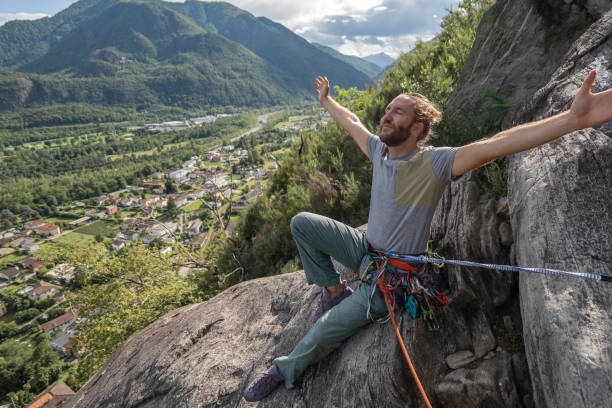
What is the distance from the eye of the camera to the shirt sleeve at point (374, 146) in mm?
3244

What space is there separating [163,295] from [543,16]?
34.8 feet

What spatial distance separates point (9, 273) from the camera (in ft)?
136

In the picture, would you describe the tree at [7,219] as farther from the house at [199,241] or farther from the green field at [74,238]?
the house at [199,241]

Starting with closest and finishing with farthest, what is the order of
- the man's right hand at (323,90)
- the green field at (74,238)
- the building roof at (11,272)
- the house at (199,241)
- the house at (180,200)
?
the man's right hand at (323,90), the house at (199,241), the building roof at (11,272), the green field at (74,238), the house at (180,200)

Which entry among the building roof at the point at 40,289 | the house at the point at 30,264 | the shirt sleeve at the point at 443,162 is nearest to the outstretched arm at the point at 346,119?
the shirt sleeve at the point at 443,162

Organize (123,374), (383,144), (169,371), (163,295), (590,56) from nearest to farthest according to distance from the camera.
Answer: (590,56) < (383,144) < (169,371) < (123,374) < (163,295)

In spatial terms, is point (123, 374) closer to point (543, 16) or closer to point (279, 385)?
point (279, 385)

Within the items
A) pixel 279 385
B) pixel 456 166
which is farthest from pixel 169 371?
pixel 456 166

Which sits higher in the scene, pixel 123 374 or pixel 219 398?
pixel 219 398

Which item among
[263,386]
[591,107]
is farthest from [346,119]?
[263,386]

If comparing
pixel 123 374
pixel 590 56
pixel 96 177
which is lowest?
pixel 96 177

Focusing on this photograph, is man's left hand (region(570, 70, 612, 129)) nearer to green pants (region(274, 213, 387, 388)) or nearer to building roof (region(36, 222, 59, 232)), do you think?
green pants (region(274, 213, 387, 388))

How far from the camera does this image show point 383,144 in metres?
3.26

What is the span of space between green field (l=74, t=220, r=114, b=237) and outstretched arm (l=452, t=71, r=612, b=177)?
5658 cm
